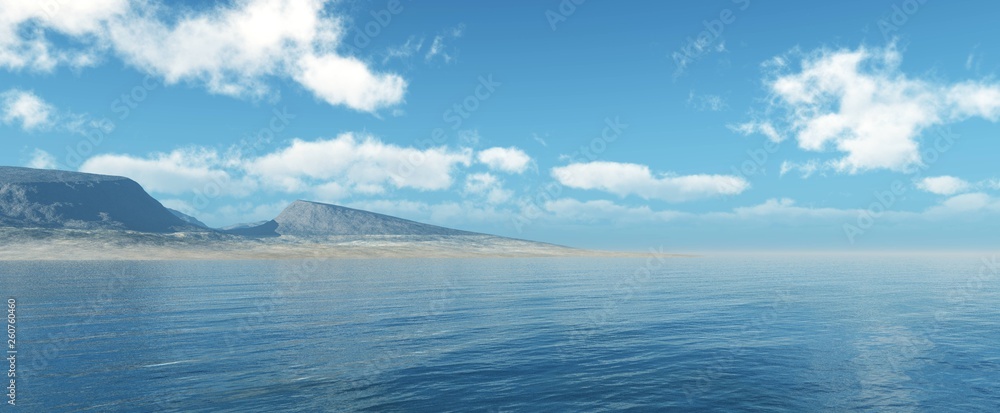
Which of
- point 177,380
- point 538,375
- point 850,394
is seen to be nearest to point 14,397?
point 177,380

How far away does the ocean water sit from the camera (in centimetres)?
2739

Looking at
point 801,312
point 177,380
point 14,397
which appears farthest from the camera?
point 801,312

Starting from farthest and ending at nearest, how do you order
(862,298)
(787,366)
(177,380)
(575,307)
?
1. (862,298)
2. (575,307)
3. (787,366)
4. (177,380)

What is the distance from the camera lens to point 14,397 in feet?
89.8

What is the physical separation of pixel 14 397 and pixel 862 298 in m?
89.3

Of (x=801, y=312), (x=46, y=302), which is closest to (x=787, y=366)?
(x=801, y=312)

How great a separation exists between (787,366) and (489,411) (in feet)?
68.5

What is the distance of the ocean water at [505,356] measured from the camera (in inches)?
1078

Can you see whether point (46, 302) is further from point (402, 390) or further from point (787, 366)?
point (787, 366)

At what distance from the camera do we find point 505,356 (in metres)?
36.9

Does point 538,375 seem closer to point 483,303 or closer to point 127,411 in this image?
point 127,411

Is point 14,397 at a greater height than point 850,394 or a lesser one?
lesser

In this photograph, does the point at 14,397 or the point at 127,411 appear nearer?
the point at 127,411

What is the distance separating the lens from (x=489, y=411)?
25656 millimetres
